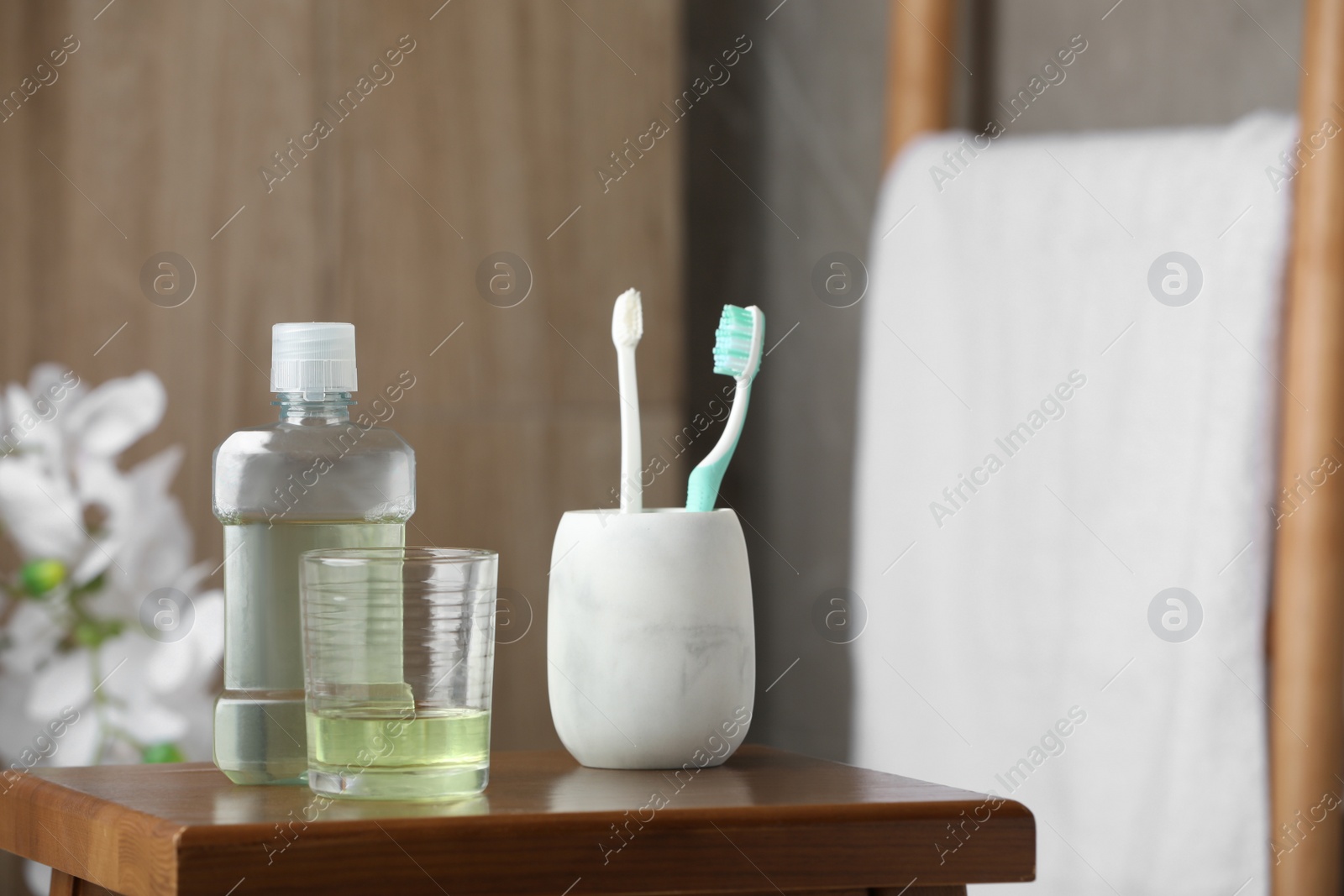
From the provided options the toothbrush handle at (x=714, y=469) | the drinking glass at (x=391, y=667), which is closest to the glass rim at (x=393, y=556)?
the drinking glass at (x=391, y=667)

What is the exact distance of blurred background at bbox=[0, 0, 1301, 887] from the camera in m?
1.17

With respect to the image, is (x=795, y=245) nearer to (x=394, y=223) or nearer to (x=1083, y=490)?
(x=394, y=223)

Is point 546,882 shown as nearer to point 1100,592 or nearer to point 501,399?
point 1100,592

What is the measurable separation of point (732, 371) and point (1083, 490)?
0.43 metres

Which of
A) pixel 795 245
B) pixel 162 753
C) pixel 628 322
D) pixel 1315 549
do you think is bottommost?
pixel 162 753

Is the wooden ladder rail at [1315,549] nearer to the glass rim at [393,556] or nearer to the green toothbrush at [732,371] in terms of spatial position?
the green toothbrush at [732,371]

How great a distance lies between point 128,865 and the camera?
44 cm

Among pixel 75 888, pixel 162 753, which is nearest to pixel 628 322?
pixel 75 888

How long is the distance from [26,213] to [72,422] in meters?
0.42

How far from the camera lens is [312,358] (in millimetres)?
509

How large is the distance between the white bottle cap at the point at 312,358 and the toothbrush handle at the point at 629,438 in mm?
106

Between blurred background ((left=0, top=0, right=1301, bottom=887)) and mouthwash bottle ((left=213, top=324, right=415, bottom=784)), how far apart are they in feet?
2.13

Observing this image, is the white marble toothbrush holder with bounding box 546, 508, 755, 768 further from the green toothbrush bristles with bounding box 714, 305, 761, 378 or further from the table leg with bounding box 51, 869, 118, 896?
the table leg with bounding box 51, 869, 118, 896

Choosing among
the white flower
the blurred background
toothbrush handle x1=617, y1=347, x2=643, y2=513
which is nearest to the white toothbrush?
toothbrush handle x1=617, y1=347, x2=643, y2=513
